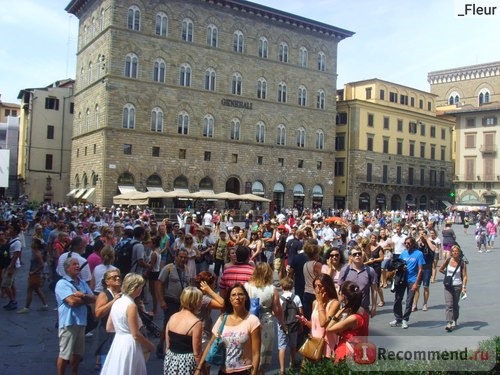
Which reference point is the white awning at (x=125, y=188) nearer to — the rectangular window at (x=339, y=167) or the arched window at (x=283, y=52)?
the arched window at (x=283, y=52)

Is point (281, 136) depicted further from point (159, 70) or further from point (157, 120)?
point (159, 70)

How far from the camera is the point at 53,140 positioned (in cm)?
5378

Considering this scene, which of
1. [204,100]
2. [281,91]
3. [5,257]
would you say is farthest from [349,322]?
[281,91]

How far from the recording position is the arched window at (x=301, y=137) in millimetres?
50375

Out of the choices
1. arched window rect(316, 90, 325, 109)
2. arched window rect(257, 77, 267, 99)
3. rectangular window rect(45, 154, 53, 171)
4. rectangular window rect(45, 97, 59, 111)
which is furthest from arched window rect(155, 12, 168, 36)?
rectangular window rect(45, 154, 53, 171)

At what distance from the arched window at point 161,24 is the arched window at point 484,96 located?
45.0 meters

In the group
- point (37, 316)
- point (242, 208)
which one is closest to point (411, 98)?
point (242, 208)

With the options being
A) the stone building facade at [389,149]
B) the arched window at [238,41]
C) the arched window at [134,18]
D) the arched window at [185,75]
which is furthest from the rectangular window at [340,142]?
the arched window at [134,18]

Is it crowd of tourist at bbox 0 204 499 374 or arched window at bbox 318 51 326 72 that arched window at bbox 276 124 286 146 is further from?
crowd of tourist at bbox 0 204 499 374

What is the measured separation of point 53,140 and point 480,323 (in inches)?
1998

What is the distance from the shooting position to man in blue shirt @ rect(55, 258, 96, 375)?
6.07 m

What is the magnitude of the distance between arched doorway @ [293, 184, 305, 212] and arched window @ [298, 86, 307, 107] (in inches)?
309

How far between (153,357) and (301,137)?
4419 cm

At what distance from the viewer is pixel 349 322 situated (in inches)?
197
